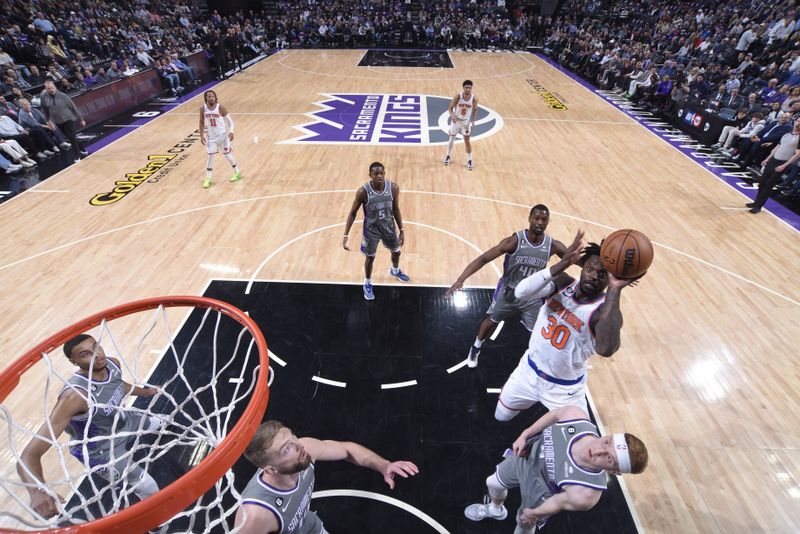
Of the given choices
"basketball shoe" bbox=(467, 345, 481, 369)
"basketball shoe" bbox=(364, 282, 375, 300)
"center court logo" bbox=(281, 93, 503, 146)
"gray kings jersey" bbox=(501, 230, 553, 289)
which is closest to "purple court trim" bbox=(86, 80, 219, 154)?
"center court logo" bbox=(281, 93, 503, 146)

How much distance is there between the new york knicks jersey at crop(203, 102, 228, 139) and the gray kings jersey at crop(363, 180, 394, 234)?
4607 millimetres

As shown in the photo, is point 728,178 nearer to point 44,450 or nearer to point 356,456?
point 356,456

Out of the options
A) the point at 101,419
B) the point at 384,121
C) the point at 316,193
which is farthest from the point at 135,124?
the point at 101,419

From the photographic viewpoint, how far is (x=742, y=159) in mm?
10000

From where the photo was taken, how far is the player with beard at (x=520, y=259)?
154 inches

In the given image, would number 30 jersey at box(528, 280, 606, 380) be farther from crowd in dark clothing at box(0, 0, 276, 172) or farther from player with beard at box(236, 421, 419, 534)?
crowd in dark clothing at box(0, 0, 276, 172)

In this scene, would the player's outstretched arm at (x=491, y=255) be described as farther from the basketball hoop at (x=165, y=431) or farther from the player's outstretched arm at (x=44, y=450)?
the player's outstretched arm at (x=44, y=450)

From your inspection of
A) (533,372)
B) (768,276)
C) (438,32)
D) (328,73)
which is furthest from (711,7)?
(533,372)

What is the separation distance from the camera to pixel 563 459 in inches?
95.3

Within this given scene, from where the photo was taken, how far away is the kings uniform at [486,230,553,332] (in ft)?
13.2

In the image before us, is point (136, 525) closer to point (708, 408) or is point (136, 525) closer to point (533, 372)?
point (533, 372)

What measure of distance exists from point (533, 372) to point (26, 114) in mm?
11736

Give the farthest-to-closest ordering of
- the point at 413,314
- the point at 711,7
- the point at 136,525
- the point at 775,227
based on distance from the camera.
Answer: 1. the point at 711,7
2. the point at 775,227
3. the point at 413,314
4. the point at 136,525

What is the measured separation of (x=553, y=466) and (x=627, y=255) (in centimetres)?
128
